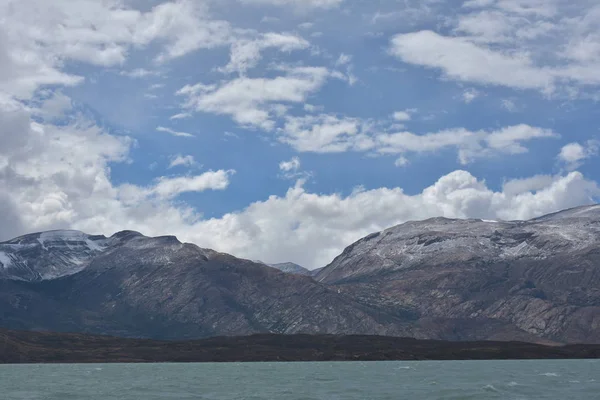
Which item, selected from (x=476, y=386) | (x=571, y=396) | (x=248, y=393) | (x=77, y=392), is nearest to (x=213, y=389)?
(x=248, y=393)

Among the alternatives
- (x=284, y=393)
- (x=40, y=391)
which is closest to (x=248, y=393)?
(x=284, y=393)

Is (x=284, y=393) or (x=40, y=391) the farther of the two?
(x=40, y=391)

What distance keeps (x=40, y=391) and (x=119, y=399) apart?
37188mm

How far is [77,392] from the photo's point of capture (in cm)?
19025

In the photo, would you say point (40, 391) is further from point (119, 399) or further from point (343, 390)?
point (343, 390)

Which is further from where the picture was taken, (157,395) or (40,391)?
(40,391)

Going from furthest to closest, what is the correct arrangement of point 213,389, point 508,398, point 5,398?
point 213,389 < point 5,398 < point 508,398

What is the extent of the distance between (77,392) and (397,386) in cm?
7678

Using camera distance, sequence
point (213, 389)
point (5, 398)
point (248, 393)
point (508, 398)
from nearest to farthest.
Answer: point (508, 398) < point (5, 398) < point (248, 393) < point (213, 389)

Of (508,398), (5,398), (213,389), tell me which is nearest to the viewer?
(508,398)

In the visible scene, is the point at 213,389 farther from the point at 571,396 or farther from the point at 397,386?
the point at 571,396

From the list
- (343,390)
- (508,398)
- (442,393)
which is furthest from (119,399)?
(508,398)

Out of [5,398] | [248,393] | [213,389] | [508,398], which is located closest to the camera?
[508,398]

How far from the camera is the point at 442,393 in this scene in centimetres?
17150
